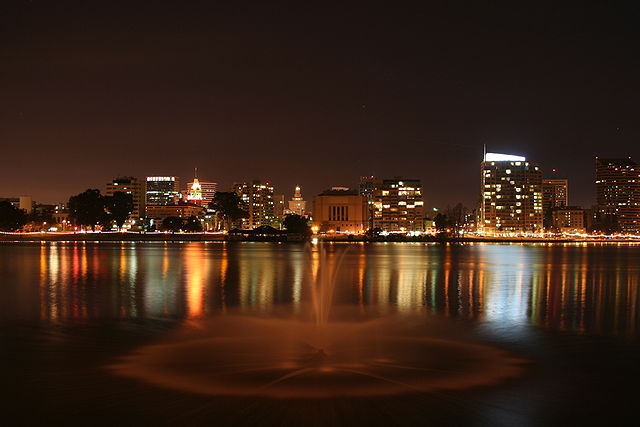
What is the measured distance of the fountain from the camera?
→ 13.8 metres

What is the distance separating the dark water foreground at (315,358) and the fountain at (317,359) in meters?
0.06

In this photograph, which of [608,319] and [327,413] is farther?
[608,319]

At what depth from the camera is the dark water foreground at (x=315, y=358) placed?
12.1 meters

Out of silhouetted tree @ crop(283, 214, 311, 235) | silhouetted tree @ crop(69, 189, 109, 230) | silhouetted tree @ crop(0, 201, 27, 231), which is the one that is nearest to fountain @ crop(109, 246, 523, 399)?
silhouetted tree @ crop(0, 201, 27, 231)

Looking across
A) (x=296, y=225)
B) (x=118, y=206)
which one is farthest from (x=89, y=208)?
(x=296, y=225)

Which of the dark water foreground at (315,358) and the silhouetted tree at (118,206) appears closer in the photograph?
the dark water foreground at (315,358)

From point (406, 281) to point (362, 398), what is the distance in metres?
27.4

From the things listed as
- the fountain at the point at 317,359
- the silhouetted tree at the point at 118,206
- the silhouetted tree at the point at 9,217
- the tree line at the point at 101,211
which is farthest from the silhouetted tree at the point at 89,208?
the fountain at the point at 317,359

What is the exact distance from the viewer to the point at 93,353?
669 inches

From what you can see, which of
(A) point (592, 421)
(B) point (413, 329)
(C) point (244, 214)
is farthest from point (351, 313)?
(C) point (244, 214)

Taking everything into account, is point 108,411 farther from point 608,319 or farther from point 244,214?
point 244,214

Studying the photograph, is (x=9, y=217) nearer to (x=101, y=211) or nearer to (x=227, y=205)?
(x=101, y=211)

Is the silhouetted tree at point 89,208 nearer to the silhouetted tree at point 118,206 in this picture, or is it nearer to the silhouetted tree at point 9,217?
the silhouetted tree at point 118,206

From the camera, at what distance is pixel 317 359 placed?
53.5ft
